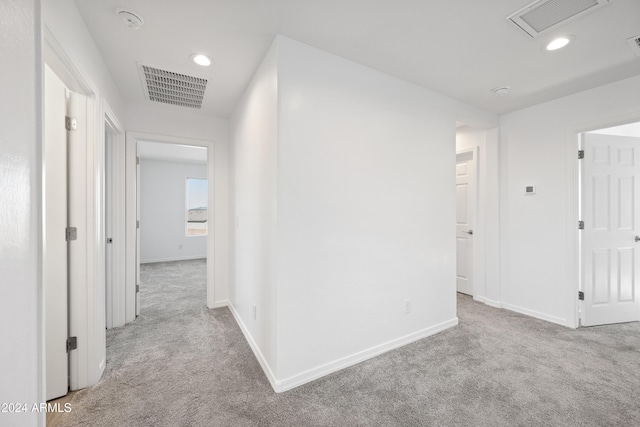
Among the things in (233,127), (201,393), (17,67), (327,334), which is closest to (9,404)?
(17,67)

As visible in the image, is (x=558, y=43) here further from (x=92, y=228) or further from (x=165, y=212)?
(x=165, y=212)

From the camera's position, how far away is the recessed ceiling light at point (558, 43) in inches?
76.5

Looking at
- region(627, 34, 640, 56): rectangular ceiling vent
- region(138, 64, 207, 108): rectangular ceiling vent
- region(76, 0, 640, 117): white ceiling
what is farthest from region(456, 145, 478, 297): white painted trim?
region(138, 64, 207, 108): rectangular ceiling vent

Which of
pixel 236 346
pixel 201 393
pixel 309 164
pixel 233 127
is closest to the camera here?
pixel 201 393

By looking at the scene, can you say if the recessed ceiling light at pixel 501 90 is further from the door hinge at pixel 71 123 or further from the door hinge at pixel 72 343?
Result: the door hinge at pixel 72 343

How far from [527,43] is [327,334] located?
8.97 feet

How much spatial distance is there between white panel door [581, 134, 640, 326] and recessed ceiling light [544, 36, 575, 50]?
5.06 ft

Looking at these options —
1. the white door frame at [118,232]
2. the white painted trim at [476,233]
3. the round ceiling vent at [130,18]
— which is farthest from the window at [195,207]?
the white painted trim at [476,233]

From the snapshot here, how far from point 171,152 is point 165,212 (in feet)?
5.76

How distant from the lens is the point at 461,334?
108 inches

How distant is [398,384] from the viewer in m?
1.96

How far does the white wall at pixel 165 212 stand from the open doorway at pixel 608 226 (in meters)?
7.54

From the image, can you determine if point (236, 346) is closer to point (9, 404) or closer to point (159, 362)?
point (159, 362)

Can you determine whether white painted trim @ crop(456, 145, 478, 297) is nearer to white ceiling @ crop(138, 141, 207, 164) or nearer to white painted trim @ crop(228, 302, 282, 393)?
white painted trim @ crop(228, 302, 282, 393)
